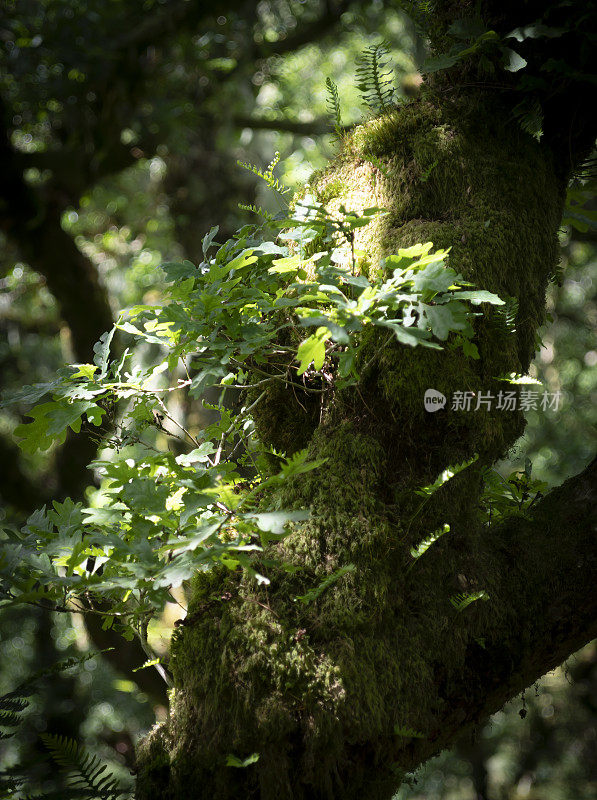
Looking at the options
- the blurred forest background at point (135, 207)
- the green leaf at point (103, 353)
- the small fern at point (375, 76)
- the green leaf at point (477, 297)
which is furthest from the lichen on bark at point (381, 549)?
the blurred forest background at point (135, 207)

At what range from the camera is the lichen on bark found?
57.2 inches

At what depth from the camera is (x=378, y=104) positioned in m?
2.19

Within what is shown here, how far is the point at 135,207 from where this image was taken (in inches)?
290

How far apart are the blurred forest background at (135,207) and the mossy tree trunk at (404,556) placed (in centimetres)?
99

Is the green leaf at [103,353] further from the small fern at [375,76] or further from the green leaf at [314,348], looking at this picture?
the small fern at [375,76]

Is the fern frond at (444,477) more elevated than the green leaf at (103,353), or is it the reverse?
the green leaf at (103,353)

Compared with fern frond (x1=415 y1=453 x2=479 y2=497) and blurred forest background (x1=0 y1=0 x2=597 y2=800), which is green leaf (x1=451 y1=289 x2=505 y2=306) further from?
blurred forest background (x1=0 y1=0 x2=597 y2=800)

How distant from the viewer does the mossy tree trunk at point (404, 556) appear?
4.79 feet

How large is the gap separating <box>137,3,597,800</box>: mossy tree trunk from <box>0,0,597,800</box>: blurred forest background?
99cm

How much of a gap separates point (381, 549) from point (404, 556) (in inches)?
3.3

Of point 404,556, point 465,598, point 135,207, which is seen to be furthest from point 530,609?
point 135,207

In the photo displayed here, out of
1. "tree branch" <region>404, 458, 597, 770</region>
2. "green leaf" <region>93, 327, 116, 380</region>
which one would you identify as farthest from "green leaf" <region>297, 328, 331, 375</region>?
"tree branch" <region>404, 458, 597, 770</region>

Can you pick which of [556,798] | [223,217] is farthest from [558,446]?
[223,217]

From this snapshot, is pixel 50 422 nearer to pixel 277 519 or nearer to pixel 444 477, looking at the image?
pixel 277 519
